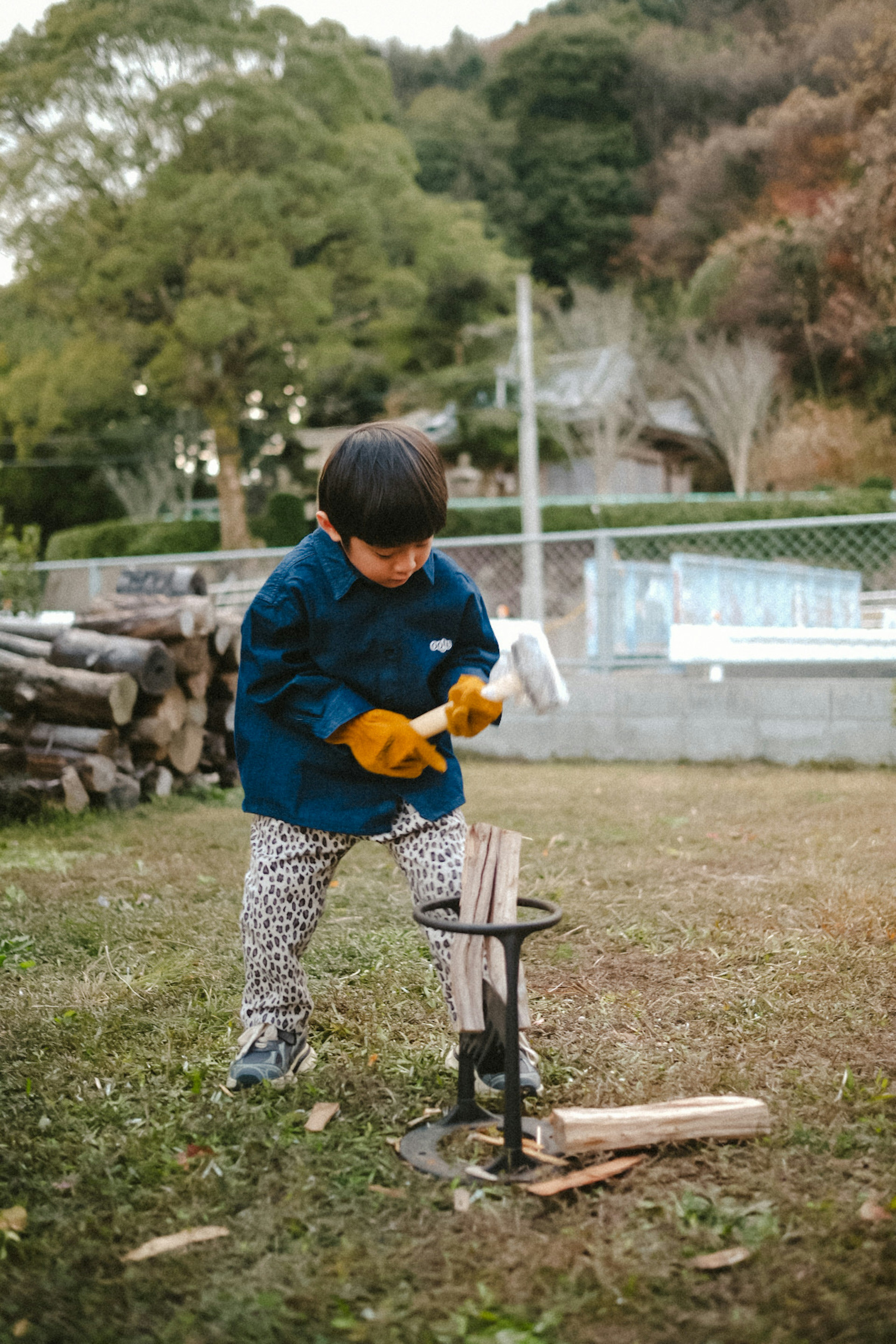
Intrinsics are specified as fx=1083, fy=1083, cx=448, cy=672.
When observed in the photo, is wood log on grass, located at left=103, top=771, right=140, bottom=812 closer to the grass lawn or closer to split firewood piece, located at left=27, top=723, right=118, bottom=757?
split firewood piece, located at left=27, top=723, right=118, bottom=757

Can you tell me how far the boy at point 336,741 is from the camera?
215 centimetres

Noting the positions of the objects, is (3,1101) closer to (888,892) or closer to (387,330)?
(888,892)

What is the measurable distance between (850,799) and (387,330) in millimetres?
15723

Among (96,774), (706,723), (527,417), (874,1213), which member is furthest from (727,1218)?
(527,417)

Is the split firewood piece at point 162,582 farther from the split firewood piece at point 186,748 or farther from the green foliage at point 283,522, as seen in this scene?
the green foliage at point 283,522

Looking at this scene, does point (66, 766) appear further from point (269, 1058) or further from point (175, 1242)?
point (175, 1242)

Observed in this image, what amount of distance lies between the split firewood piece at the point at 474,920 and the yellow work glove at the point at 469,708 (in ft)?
0.59

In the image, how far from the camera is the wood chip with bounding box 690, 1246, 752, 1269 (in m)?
1.59

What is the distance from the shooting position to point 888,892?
3.59 m

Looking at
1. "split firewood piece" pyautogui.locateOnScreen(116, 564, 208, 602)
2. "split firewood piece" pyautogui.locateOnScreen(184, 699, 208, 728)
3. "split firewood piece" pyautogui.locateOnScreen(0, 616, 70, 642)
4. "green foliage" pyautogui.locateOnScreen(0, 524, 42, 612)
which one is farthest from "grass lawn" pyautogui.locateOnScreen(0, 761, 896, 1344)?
"green foliage" pyautogui.locateOnScreen(0, 524, 42, 612)

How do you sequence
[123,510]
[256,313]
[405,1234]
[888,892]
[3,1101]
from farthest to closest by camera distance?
[123,510] → [256,313] → [888,892] → [3,1101] → [405,1234]

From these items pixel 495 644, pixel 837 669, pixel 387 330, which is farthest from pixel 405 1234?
pixel 387 330

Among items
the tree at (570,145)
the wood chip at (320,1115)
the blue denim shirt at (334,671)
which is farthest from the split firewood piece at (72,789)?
the tree at (570,145)

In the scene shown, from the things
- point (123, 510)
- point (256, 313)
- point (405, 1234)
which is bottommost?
point (405, 1234)
